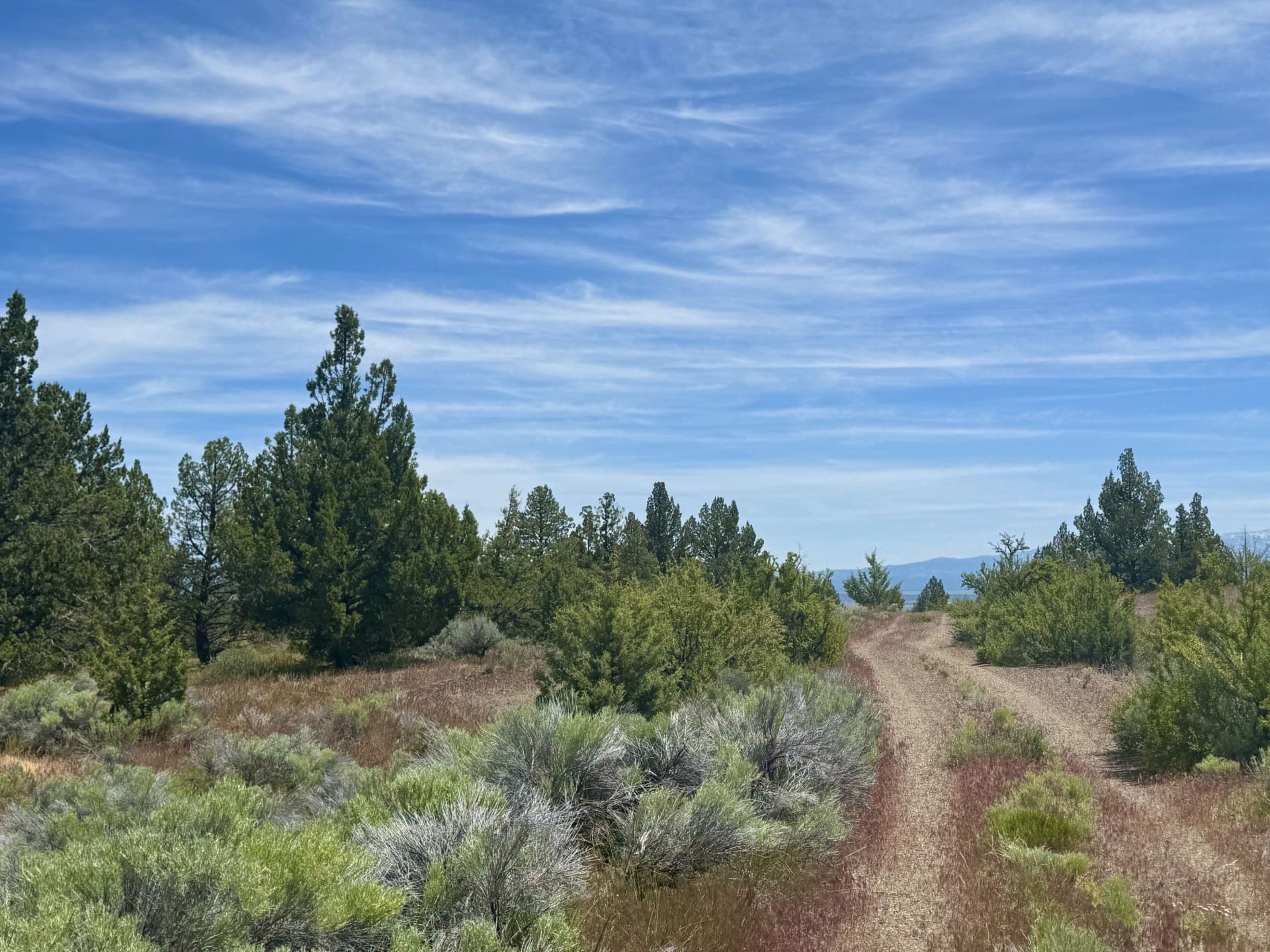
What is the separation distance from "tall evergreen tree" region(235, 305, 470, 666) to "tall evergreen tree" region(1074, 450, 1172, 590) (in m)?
49.2

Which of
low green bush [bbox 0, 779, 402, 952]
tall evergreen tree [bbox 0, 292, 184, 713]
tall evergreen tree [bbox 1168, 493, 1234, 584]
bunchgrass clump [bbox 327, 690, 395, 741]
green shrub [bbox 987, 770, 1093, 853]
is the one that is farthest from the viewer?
tall evergreen tree [bbox 1168, 493, 1234, 584]

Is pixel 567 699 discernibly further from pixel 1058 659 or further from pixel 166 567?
pixel 166 567

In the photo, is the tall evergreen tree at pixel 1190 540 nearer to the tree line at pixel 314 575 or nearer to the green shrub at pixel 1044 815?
the tree line at pixel 314 575

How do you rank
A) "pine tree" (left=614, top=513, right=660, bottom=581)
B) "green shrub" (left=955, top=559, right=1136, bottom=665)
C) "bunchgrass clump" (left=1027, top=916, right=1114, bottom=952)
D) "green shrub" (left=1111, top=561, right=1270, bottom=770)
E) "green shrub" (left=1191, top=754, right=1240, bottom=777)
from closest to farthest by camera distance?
"bunchgrass clump" (left=1027, top=916, right=1114, bottom=952) → "green shrub" (left=1191, top=754, right=1240, bottom=777) → "green shrub" (left=1111, top=561, right=1270, bottom=770) → "green shrub" (left=955, top=559, right=1136, bottom=665) → "pine tree" (left=614, top=513, right=660, bottom=581)

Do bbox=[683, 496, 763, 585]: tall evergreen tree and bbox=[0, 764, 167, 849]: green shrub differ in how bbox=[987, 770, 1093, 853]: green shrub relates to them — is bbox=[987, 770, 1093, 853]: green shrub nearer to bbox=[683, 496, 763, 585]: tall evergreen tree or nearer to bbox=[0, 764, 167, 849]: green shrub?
bbox=[0, 764, 167, 849]: green shrub

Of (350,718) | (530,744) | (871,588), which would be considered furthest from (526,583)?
(871,588)

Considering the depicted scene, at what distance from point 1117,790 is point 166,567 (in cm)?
2860

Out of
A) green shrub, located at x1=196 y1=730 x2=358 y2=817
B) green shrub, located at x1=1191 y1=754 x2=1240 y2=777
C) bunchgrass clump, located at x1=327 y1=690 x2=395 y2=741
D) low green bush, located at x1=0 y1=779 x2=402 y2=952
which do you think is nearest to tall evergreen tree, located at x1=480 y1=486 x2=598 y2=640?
bunchgrass clump, located at x1=327 y1=690 x2=395 y2=741

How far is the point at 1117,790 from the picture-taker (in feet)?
34.5

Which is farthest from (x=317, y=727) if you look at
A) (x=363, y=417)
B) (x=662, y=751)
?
(x=363, y=417)

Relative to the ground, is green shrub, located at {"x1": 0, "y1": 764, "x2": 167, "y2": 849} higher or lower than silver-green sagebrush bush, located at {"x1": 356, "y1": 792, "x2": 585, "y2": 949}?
lower

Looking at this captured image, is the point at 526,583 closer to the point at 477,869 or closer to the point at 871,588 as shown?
the point at 477,869

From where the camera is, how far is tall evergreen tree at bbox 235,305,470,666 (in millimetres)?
26094

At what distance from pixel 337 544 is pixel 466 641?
18.7 ft
